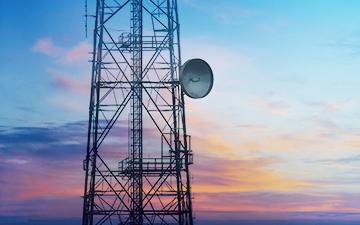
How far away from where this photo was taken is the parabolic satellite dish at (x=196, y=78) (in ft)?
113

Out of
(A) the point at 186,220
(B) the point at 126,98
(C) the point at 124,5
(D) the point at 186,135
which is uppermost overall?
(C) the point at 124,5

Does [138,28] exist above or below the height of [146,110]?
above

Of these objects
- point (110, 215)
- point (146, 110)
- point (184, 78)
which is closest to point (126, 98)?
point (146, 110)

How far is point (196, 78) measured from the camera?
1358 inches

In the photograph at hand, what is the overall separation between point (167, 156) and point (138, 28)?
8.36 m

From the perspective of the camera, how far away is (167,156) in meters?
35.8

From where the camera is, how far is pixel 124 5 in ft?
119

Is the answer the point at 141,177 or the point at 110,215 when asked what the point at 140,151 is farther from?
the point at 110,215

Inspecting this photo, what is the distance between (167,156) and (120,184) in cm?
330

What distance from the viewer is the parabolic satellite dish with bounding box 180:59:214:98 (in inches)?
1352

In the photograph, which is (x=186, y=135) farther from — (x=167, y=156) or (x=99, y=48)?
(x=99, y=48)

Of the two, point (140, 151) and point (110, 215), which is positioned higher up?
point (140, 151)

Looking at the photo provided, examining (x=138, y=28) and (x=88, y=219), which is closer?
(x=88, y=219)

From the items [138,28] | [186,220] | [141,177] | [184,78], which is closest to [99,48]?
[138,28]
